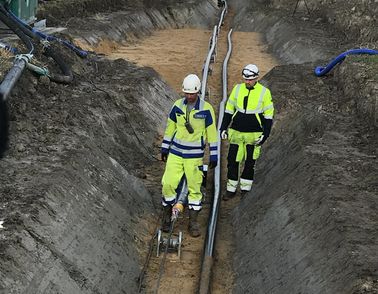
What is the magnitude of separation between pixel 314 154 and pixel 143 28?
60.4ft

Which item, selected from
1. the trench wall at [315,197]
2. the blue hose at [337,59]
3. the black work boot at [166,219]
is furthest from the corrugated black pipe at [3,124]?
the blue hose at [337,59]

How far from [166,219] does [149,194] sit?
0.97m

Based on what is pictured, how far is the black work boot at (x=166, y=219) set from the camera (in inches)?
334

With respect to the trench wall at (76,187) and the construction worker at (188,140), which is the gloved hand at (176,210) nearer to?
the construction worker at (188,140)

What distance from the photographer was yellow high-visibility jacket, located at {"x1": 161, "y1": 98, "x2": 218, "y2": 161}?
7.93 meters

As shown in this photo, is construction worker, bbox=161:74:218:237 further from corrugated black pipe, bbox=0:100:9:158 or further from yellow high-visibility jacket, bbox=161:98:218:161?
corrugated black pipe, bbox=0:100:9:158

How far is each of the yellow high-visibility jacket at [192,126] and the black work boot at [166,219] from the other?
0.97m

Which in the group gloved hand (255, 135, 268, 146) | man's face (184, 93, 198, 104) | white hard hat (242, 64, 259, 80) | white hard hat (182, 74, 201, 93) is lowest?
gloved hand (255, 135, 268, 146)

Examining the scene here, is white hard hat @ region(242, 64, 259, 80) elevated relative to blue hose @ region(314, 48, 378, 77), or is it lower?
elevated

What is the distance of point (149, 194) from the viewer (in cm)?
946

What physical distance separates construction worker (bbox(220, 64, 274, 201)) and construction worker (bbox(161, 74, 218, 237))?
2.47 feet

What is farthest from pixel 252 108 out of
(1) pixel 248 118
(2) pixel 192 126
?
(2) pixel 192 126

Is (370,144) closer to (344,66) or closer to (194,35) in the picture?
(344,66)

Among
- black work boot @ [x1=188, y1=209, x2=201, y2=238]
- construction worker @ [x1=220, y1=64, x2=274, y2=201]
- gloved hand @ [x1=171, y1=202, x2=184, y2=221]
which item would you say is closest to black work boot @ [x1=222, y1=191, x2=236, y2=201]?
construction worker @ [x1=220, y1=64, x2=274, y2=201]
